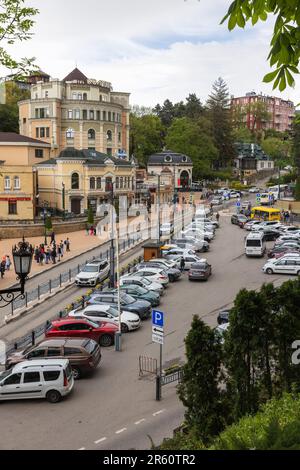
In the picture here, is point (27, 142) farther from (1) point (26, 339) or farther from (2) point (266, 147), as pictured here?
(2) point (266, 147)

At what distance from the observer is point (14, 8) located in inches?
426

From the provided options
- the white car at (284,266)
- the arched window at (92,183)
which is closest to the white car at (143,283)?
the white car at (284,266)

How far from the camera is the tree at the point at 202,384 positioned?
39.2 feet

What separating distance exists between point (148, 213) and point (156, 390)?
51018 mm

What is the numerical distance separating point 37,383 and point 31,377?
0.86 ft

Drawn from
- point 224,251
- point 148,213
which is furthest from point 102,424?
point 148,213

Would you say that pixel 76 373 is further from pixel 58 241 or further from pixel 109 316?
pixel 58 241

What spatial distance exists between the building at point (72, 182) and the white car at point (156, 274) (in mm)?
30203

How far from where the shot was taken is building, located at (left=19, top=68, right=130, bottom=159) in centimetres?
7438

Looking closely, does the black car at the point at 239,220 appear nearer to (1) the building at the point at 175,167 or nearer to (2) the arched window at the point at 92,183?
(2) the arched window at the point at 92,183

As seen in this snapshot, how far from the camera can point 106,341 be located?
20797 millimetres

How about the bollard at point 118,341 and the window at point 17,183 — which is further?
the window at point 17,183

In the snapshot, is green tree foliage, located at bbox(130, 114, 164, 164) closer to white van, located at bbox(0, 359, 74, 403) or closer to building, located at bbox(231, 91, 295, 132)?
building, located at bbox(231, 91, 295, 132)

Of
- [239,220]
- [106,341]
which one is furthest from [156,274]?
[239,220]
